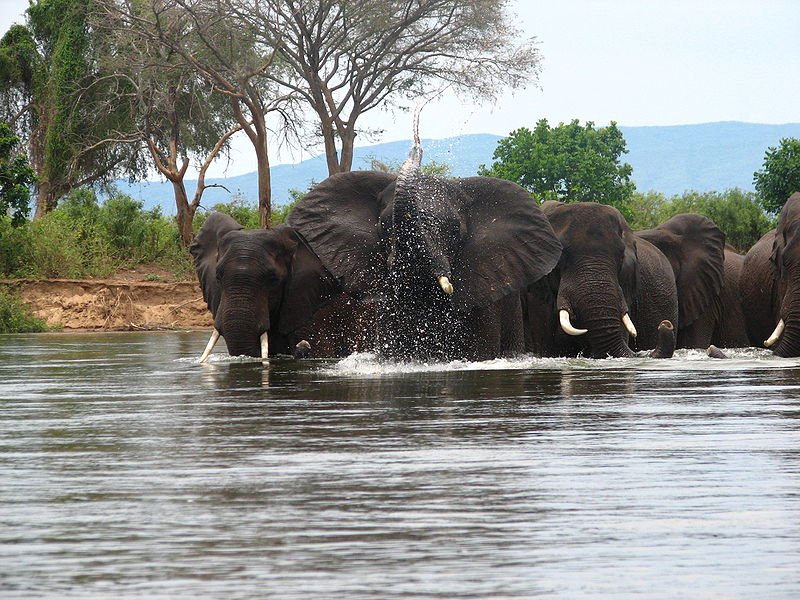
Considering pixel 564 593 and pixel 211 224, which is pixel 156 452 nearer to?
pixel 564 593

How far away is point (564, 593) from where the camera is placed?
4191mm

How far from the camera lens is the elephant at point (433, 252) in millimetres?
14883

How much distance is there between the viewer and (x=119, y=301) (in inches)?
1382

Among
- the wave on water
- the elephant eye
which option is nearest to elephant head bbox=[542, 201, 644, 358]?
the wave on water

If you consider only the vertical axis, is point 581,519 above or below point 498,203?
below

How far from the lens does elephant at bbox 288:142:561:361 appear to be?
1488cm

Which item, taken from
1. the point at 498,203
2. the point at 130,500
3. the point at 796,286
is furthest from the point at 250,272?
the point at 130,500

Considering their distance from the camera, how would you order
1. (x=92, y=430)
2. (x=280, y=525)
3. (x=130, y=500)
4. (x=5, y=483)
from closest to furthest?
1. (x=280, y=525)
2. (x=130, y=500)
3. (x=5, y=483)
4. (x=92, y=430)

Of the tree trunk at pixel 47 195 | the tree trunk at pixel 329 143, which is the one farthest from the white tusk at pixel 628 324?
the tree trunk at pixel 47 195

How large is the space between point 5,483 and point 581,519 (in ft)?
8.15

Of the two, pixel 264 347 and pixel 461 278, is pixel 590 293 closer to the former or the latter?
pixel 461 278

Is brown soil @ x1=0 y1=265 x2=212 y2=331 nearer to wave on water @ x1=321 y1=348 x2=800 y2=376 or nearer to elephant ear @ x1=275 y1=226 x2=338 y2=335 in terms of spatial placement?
elephant ear @ x1=275 y1=226 x2=338 y2=335

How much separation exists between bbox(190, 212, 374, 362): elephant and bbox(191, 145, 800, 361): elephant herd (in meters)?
0.02

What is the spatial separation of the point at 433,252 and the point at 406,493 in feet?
28.7
